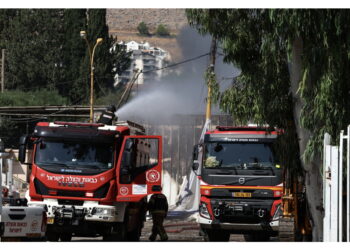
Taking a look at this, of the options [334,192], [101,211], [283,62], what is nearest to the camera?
[334,192]

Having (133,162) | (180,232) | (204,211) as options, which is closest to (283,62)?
(204,211)

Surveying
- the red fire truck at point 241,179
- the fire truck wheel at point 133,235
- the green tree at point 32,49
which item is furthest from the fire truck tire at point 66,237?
the green tree at point 32,49

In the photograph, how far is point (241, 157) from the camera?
21.1m

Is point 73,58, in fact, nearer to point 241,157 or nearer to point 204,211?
point 204,211

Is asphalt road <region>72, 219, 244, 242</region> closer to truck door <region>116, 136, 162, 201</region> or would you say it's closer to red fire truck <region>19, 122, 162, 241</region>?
truck door <region>116, 136, 162, 201</region>

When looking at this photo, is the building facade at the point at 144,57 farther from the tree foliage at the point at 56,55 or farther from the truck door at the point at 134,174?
the truck door at the point at 134,174

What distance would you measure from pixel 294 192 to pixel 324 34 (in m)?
6.23

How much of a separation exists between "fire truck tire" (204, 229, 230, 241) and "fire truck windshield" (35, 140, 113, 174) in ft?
9.58

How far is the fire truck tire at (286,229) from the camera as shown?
2385 centimetres

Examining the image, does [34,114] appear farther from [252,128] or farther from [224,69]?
[252,128]

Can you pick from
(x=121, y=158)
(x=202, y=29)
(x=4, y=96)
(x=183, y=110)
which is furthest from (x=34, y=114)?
(x=202, y=29)

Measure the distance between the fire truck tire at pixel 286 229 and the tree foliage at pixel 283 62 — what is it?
486 cm

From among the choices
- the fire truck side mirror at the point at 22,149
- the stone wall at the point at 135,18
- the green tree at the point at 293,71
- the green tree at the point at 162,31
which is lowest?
the fire truck side mirror at the point at 22,149

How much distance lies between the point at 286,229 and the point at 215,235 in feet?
11.7
